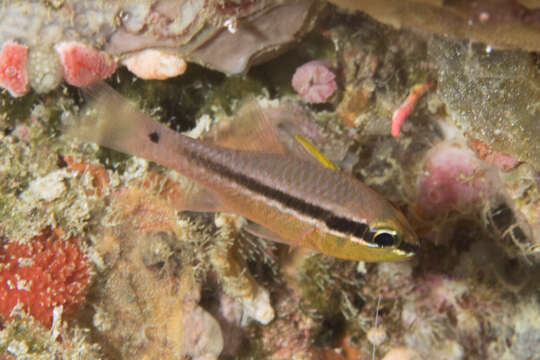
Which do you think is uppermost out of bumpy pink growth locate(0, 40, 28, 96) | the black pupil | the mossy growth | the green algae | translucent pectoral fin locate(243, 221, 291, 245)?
the green algae

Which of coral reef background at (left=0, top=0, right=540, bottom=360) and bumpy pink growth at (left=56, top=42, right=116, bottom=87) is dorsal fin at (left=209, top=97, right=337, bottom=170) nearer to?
coral reef background at (left=0, top=0, right=540, bottom=360)

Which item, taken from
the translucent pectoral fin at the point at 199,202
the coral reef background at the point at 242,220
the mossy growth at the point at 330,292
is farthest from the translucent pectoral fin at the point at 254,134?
the mossy growth at the point at 330,292

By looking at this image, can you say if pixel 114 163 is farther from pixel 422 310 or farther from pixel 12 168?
pixel 422 310

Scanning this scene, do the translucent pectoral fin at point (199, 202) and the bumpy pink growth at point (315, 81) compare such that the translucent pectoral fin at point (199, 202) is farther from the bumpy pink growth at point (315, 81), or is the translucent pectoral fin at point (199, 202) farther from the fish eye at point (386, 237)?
the bumpy pink growth at point (315, 81)

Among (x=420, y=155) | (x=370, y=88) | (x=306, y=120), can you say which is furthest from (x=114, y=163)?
(x=420, y=155)

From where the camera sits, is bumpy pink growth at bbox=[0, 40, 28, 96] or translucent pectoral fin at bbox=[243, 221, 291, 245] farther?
bumpy pink growth at bbox=[0, 40, 28, 96]

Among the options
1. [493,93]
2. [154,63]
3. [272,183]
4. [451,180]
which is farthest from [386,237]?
[154,63]

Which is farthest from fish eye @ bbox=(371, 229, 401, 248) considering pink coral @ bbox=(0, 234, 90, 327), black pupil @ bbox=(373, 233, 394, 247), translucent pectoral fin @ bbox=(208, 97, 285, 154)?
pink coral @ bbox=(0, 234, 90, 327)
